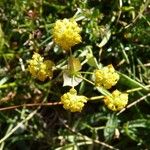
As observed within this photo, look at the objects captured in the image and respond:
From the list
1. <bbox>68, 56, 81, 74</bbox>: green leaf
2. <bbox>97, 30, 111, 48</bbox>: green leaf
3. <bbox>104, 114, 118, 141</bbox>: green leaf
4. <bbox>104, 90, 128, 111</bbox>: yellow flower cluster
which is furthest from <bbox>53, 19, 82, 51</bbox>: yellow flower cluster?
<bbox>104, 114, 118, 141</bbox>: green leaf

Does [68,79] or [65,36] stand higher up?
[65,36]

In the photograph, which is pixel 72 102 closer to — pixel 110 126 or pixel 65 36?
pixel 65 36

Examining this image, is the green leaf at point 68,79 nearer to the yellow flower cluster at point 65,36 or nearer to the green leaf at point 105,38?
the yellow flower cluster at point 65,36

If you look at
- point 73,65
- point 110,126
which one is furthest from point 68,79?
point 110,126

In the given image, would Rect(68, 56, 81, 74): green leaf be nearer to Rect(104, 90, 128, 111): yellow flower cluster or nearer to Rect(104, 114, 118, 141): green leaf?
Rect(104, 90, 128, 111): yellow flower cluster

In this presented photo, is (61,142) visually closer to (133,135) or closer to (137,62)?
(133,135)

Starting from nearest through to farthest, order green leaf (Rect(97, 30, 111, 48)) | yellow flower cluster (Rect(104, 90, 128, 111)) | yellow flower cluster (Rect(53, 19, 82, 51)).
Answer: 1. yellow flower cluster (Rect(53, 19, 82, 51))
2. yellow flower cluster (Rect(104, 90, 128, 111))
3. green leaf (Rect(97, 30, 111, 48))

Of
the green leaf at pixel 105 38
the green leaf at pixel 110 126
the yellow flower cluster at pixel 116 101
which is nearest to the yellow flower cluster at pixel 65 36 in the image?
the yellow flower cluster at pixel 116 101

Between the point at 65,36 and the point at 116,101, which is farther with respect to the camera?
the point at 116,101
